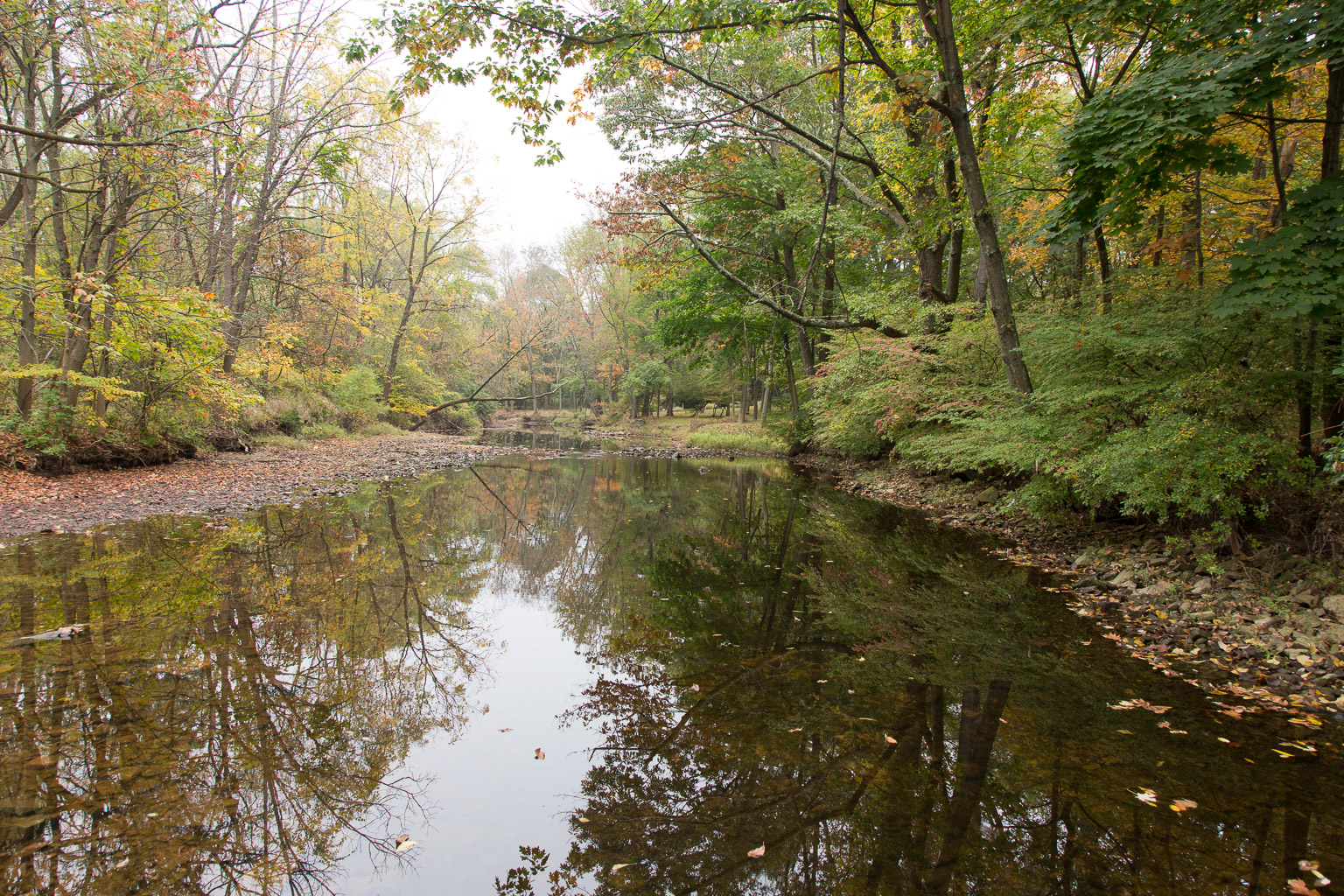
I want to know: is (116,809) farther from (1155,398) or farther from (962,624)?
(1155,398)

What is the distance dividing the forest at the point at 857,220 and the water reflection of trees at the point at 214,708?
399 cm

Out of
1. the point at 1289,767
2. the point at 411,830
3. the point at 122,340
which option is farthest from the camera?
the point at 122,340

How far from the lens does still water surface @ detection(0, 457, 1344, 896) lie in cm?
242

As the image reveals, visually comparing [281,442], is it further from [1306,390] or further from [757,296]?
[1306,390]

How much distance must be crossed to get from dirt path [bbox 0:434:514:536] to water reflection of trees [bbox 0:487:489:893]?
5.54ft

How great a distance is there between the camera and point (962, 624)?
5172 mm

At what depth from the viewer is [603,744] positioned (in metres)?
3.47

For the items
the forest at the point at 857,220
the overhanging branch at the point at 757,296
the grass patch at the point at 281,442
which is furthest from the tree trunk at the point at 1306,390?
the grass patch at the point at 281,442

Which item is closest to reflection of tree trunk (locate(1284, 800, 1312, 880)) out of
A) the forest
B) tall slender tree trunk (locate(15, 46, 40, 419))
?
the forest

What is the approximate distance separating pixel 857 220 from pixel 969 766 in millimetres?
14920

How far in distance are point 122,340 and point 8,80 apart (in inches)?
162

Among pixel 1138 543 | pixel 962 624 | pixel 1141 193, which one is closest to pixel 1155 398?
pixel 1138 543

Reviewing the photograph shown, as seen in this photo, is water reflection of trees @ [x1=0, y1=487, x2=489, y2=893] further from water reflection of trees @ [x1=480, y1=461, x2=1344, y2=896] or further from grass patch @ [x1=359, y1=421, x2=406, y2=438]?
grass patch @ [x1=359, y1=421, x2=406, y2=438]

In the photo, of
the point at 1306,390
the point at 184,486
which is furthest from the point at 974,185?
the point at 184,486
